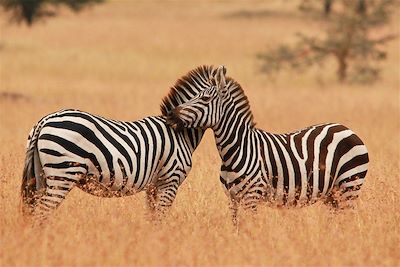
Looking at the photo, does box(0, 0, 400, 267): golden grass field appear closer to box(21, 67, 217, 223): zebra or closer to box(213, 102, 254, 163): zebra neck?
box(21, 67, 217, 223): zebra

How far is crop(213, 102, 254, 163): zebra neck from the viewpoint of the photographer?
8.83m

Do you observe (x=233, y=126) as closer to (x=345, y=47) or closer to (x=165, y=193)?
(x=165, y=193)

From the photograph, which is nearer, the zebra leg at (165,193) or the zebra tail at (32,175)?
the zebra tail at (32,175)

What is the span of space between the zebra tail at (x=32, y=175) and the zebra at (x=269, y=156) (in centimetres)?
136

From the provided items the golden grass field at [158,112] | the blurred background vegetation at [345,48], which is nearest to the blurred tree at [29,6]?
the golden grass field at [158,112]

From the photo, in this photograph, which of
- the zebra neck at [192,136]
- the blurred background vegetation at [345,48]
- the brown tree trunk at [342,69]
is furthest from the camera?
the blurred background vegetation at [345,48]

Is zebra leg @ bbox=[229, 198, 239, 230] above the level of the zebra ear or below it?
below

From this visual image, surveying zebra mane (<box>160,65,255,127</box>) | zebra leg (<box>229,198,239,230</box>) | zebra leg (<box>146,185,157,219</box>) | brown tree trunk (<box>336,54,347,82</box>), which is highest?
brown tree trunk (<box>336,54,347,82</box>)

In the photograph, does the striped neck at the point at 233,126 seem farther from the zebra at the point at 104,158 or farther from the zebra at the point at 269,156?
the zebra at the point at 104,158

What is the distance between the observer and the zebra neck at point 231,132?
8.83m

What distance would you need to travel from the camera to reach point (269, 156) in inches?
352

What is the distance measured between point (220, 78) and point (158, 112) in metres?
14.2

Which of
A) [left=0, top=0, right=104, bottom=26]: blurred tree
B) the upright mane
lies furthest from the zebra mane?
[left=0, top=0, right=104, bottom=26]: blurred tree

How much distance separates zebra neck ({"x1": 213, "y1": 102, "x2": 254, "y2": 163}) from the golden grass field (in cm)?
69
